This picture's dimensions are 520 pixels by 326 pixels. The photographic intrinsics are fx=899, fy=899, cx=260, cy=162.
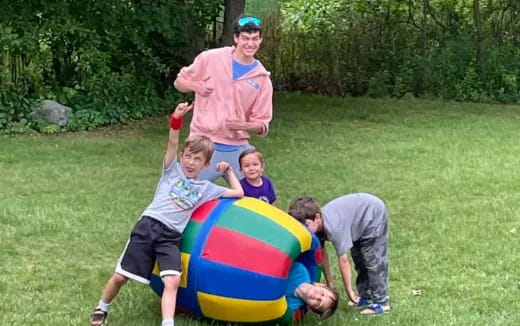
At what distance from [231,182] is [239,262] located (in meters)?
0.72

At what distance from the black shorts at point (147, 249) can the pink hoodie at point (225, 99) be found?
2.87ft

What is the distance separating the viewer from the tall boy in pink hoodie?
18.4 ft

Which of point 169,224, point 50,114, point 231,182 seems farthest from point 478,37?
point 169,224

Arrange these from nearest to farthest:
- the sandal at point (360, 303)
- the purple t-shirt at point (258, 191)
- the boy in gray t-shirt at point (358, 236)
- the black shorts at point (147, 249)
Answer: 1. the black shorts at point (147, 249)
2. the boy in gray t-shirt at point (358, 236)
3. the sandal at point (360, 303)
4. the purple t-shirt at point (258, 191)

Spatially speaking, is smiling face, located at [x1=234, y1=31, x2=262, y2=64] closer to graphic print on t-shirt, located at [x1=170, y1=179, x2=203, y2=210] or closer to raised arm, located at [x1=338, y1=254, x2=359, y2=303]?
graphic print on t-shirt, located at [x1=170, y1=179, x2=203, y2=210]

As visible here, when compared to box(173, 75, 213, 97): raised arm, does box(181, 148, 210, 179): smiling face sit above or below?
below

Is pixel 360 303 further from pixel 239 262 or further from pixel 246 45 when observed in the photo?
pixel 246 45

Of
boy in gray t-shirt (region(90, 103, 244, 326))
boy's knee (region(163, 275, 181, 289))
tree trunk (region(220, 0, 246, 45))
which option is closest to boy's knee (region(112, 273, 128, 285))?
boy in gray t-shirt (region(90, 103, 244, 326))

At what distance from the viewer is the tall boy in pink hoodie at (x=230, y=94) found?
5.62 m

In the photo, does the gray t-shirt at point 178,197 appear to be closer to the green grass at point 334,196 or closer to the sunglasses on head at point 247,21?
the green grass at point 334,196

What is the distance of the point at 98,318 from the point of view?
511 centimetres

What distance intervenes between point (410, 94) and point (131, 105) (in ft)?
16.7

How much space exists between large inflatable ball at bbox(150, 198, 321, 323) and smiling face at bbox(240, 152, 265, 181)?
494mm

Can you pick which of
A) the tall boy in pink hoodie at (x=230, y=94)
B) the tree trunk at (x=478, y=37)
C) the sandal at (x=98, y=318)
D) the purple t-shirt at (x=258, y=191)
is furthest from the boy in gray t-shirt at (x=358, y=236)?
the tree trunk at (x=478, y=37)
